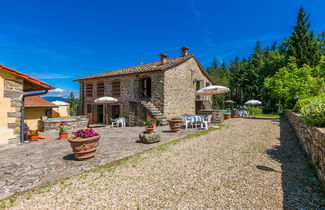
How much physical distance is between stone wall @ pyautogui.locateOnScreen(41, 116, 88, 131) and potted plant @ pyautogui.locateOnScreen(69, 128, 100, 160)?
7.29 m

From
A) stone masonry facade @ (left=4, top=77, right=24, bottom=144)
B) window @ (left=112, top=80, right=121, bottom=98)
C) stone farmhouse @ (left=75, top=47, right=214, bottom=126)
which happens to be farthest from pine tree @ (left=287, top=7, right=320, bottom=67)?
stone masonry facade @ (left=4, top=77, right=24, bottom=144)

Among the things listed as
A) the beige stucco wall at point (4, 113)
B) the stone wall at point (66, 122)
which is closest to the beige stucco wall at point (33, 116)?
the stone wall at point (66, 122)

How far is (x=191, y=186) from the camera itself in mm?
3107

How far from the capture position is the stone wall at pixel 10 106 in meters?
5.68

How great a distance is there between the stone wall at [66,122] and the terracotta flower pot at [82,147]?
7.41 meters

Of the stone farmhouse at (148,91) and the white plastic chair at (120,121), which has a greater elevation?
the stone farmhouse at (148,91)

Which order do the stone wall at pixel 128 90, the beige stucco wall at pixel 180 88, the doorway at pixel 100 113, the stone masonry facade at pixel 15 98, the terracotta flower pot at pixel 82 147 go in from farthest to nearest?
the doorway at pixel 100 113, the beige stucco wall at pixel 180 88, the stone wall at pixel 128 90, the stone masonry facade at pixel 15 98, the terracotta flower pot at pixel 82 147

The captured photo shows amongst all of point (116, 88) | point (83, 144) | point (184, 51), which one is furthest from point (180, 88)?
point (83, 144)

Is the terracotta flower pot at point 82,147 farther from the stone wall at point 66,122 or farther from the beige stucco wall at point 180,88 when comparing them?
the beige stucco wall at point 180,88

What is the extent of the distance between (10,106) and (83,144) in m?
3.92

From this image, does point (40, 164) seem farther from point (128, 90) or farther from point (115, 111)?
point (115, 111)

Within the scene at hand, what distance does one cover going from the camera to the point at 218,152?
17.2ft

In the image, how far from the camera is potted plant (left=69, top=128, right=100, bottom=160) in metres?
4.45

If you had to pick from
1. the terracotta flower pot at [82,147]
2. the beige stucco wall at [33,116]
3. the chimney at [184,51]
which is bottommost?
the terracotta flower pot at [82,147]
